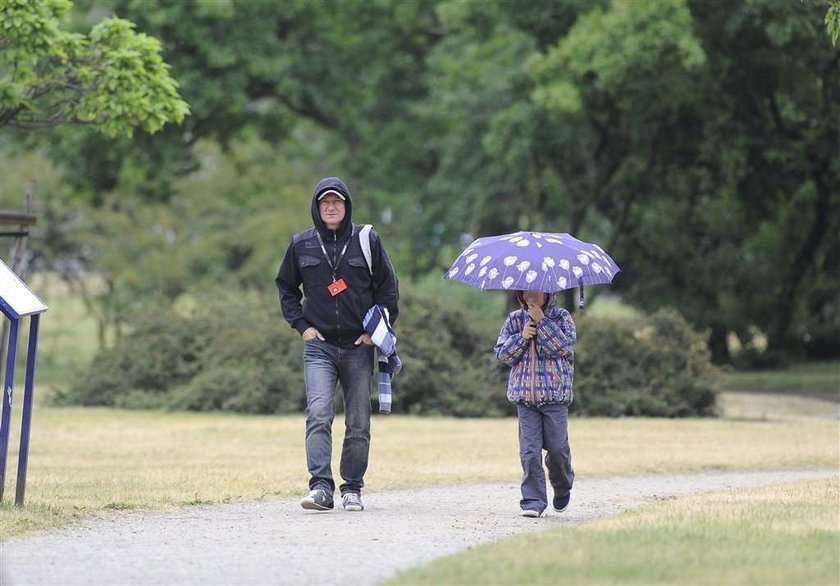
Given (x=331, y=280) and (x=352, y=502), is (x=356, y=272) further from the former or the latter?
(x=352, y=502)

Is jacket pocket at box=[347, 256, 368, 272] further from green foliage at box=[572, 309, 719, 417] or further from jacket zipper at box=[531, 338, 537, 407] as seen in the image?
green foliage at box=[572, 309, 719, 417]

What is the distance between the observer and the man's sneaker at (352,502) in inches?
406

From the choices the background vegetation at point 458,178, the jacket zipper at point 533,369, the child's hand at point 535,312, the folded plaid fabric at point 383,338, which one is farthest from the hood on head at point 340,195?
the background vegetation at point 458,178

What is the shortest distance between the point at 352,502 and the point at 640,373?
35.0 feet

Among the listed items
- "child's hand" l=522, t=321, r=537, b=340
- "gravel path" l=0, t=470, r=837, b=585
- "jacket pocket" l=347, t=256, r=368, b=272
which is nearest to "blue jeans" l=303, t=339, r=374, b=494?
"gravel path" l=0, t=470, r=837, b=585

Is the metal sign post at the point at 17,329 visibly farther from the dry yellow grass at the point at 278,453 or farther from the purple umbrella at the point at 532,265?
the purple umbrella at the point at 532,265

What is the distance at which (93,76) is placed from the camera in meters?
14.5

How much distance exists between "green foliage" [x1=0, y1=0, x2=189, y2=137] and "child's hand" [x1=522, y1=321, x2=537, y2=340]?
5578 millimetres

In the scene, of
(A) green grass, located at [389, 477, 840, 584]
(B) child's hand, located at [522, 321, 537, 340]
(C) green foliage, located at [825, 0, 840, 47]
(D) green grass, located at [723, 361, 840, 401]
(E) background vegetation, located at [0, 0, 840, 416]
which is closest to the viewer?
(A) green grass, located at [389, 477, 840, 584]

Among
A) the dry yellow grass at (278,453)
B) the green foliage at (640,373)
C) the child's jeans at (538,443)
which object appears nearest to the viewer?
the child's jeans at (538,443)

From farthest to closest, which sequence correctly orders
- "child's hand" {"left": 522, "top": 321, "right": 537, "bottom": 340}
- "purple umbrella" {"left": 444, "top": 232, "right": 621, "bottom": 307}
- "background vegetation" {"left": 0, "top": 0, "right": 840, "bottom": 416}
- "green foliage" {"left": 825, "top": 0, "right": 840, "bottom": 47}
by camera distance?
"background vegetation" {"left": 0, "top": 0, "right": 840, "bottom": 416}, "green foliage" {"left": 825, "top": 0, "right": 840, "bottom": 47}, "child's hand" {"left": 522, "top": 321, "right": 537, "bottom": 340}, "purple umbrella" {"left": 444, "top": 232, "right": 621, "bottom": 307}

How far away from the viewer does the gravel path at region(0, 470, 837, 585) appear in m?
7.67

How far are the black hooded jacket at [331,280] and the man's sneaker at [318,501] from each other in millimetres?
964

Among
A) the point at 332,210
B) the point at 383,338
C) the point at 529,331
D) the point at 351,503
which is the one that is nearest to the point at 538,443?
the point at 529,331
